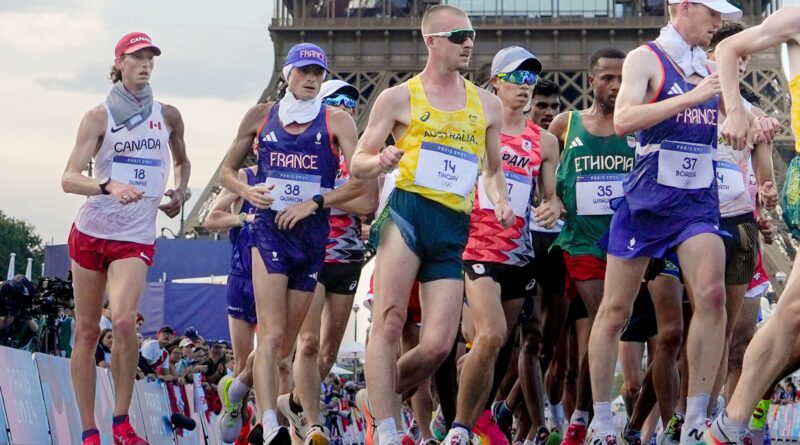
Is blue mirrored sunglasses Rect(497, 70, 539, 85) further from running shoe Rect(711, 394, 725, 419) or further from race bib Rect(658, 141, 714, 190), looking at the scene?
running shoe Rect(711, 394, 725, 419)

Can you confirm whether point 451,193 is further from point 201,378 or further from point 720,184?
point 201,378

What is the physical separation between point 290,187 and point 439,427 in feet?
6.25

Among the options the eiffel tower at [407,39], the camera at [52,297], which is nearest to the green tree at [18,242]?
the eiffel tower at [407,39]

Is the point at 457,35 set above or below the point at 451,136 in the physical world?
above

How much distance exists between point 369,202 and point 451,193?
245cm

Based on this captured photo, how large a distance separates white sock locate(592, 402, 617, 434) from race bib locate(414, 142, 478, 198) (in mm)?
1522

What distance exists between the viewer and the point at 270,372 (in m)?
9.58

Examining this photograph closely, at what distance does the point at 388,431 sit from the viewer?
8.26m

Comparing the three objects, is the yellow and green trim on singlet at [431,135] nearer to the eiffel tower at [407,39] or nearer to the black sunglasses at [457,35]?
the black sunglasses at [457,35]

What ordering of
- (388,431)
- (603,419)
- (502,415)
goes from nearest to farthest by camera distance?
(388,431) < (603,419) < (502,415)

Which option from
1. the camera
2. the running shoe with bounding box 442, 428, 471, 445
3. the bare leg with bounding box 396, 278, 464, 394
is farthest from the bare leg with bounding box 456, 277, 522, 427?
the camera

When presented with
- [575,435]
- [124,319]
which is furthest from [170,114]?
[575,435]

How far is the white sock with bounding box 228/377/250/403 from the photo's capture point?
38.0ft

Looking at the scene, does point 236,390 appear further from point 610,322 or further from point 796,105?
point 796,105
